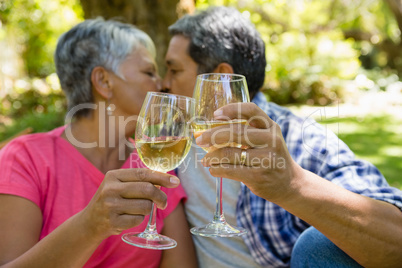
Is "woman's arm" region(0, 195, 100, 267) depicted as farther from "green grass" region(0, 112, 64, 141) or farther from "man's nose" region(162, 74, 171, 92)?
"green grass" region(0, 112, 64, 141)

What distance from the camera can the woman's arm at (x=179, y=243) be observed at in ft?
7.89

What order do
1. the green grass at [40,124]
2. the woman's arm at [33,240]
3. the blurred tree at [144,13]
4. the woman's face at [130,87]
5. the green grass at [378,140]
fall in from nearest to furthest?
Result: the woman's arm at [33,240], the woman's face at [130,87], the blurred tree at [144,13], the green grass at [378,140], the green grass at [40,124]

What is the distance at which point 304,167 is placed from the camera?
7.83ft

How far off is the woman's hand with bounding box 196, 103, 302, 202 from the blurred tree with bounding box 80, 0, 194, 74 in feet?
10.8

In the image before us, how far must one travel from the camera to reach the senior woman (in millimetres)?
1695

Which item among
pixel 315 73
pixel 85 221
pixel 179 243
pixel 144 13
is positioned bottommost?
pixel 179 243

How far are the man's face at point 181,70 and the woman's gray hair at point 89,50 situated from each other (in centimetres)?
23

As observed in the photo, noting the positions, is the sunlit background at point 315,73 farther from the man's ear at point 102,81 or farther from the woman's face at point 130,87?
the woman's face at point 130,87

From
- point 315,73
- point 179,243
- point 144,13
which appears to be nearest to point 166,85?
point 179,243

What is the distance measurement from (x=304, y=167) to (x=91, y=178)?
1.27 metres

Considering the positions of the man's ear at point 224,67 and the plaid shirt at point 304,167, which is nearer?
the plaid shirt at point 304,167

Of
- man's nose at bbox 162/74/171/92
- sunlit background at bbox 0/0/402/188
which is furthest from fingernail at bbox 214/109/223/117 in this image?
sunlit background at bbox 0/0/402/188

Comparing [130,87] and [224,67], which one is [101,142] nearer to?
[130,87]

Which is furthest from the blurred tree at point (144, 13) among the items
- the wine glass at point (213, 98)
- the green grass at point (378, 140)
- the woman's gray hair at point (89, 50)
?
the green grass at point (378, 140)
